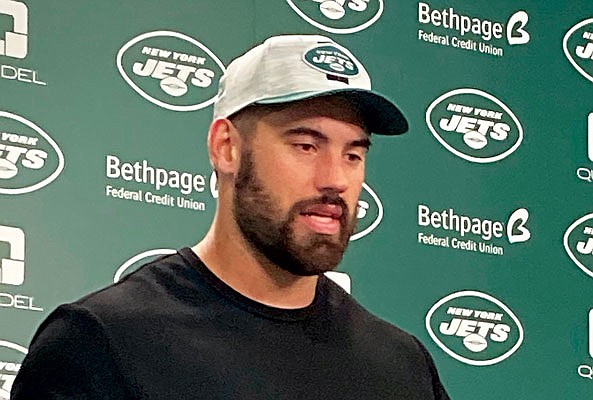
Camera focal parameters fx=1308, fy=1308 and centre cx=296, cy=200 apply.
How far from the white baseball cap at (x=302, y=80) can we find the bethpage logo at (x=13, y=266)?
0.73 metres

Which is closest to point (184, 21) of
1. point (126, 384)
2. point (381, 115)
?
point (381, 115)

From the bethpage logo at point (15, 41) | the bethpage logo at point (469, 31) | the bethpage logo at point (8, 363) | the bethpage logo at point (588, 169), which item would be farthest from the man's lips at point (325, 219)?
the bethpage logo at point (588, 169)

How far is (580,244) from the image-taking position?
2576mm

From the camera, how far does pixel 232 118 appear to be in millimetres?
1432

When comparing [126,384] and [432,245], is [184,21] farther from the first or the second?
[126,384]

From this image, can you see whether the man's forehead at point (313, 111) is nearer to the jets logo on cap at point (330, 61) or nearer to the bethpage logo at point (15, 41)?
the jets logo on cap at point (330, 61)

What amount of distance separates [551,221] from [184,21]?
2.70 ft

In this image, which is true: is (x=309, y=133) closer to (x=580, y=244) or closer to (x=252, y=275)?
(x=252, y=275)

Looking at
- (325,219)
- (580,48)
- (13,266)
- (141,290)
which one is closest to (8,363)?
(13,266)

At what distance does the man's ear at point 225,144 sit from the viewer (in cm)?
143

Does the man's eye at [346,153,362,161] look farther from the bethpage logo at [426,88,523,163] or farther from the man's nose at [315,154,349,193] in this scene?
the bethpage logo at [426,88,523,163]

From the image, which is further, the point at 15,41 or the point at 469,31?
the point at 469,31

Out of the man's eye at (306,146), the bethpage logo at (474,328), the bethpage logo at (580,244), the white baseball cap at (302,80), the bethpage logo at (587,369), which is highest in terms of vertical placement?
the white baseball cap at (302,80)

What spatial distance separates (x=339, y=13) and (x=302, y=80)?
1134 millimetres
